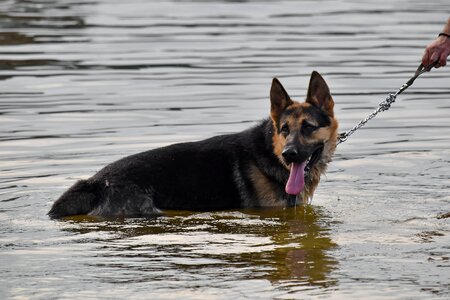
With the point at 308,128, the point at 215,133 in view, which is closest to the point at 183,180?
the point at 308,128

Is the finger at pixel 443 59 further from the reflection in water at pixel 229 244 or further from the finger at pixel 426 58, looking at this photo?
the reflection in water at pixel 229 244

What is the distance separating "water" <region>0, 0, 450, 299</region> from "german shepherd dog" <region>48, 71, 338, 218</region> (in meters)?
0.22

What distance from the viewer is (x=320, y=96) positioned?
36.6 feet

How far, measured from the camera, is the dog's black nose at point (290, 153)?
10.7 metres

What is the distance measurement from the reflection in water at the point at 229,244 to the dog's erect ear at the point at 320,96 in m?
1.03

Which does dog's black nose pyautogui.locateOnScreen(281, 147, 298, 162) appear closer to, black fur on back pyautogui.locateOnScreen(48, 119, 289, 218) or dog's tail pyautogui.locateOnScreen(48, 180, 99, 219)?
black fur on back pyautogui.locateOnScreen(48, 119, 289, 218)

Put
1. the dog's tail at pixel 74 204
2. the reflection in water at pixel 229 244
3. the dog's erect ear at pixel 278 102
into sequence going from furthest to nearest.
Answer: the dog's erect ear at pixel 278 102 < the dog's tail at pixel 74 204 < the reflection in water at pixel 229 244

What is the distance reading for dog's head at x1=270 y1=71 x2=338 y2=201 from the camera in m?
10.9

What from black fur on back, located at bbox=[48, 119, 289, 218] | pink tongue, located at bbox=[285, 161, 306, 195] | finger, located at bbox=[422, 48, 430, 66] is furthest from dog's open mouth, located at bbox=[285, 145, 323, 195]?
finger, located at bbox=[422, 48, 430, 66]

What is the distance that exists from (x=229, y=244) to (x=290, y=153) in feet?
4.52

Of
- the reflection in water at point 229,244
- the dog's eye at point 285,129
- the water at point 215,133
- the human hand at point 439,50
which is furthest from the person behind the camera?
the dog's eye at point 285,129

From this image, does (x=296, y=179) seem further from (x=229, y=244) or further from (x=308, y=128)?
(x=229, y=244)

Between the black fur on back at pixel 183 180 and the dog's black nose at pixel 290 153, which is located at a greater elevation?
the dog's black nose at pixel 290 153

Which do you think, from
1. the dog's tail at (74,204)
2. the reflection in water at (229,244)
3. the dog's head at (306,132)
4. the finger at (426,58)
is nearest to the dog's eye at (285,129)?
the dog's head at (306,132)
